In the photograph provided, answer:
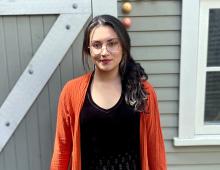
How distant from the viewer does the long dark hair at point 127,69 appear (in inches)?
58.4

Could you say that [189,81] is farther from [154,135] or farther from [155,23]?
[154,135]

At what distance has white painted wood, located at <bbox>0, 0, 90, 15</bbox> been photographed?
176 centimetres

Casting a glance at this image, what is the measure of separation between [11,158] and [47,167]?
0.24 metres

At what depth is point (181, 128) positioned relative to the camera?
2.12 meters

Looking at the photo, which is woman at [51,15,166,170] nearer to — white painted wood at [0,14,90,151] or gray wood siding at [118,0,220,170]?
white painted wood at [0,14,90,151]

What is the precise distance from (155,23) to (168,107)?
0.56 m

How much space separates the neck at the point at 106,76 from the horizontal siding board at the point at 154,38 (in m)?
0.46

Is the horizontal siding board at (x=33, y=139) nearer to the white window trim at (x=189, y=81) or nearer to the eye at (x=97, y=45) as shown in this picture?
the eye at (x=97, y=45)

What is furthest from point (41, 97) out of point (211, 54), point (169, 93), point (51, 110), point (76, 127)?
point (211, 54)

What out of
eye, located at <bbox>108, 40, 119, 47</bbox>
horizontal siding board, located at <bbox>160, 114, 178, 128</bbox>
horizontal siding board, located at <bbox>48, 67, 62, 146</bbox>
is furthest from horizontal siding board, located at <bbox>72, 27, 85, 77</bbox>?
horizontal siding board, located at <bbox>160, 114, 178, 128</bbox>

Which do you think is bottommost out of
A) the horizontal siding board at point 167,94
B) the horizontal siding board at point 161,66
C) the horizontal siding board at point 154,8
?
the horizontal siding board at point 167,94

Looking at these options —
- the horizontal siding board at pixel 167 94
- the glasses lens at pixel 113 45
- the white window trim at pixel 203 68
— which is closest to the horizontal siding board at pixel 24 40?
the glasses lens at pixel 113 45

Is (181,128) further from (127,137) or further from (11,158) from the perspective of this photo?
(11,158)

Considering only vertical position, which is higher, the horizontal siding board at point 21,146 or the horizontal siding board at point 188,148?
the horizontal siding board at point 21,146
